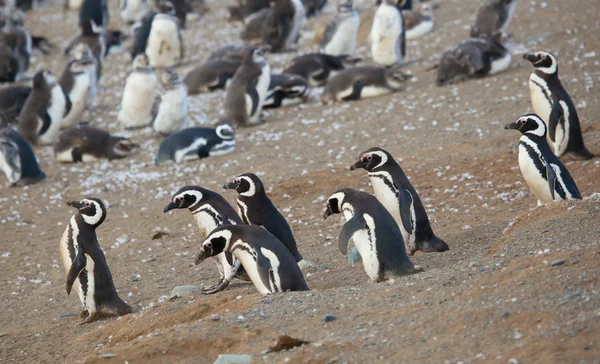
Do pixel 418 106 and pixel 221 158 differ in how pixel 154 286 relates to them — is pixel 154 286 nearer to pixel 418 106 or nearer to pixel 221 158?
pixel 221 158

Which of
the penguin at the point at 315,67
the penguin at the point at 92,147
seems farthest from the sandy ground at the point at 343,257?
the penguin at the point at 315,67

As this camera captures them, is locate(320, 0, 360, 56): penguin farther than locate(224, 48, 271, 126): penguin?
Yes

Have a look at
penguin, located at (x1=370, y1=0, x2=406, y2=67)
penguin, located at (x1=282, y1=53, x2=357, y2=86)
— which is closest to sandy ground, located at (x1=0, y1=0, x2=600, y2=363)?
→ penguin, located at (x1=370, y1=0, x2=406, y2=67)

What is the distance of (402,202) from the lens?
6.31 meters

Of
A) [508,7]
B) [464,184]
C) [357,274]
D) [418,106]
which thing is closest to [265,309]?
[357,274]

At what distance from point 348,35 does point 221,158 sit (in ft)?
17.3

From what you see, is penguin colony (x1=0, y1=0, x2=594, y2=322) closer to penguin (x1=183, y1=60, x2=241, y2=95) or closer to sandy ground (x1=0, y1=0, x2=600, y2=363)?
penguin (x1=183, y1=60, x2=241, y2=95)

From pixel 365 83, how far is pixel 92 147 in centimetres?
354

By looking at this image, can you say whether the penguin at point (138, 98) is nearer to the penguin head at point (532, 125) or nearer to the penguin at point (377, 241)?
the penguin head at point (532, 125)

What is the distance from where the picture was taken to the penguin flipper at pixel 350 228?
18.1 feet

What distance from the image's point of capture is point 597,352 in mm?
3668

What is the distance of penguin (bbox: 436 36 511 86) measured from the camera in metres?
11.6

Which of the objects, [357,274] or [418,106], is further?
[418,106]

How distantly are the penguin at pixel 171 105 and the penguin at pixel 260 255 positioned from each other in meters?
5.91
